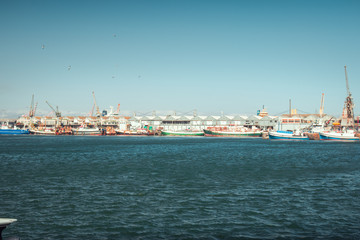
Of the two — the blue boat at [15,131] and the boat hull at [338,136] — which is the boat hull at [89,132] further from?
the boat hull at [338,136]

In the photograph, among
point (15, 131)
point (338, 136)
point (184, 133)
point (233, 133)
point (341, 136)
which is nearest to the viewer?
point (341, 136)

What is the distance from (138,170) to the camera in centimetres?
3200

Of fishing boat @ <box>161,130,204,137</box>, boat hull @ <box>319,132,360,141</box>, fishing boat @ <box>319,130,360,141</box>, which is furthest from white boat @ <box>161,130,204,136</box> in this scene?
fishing boat @ <box>319,130,360,141</box>

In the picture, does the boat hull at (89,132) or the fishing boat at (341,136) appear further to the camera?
the boat hull at (89,132)

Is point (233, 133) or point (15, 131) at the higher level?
point (15, 131)

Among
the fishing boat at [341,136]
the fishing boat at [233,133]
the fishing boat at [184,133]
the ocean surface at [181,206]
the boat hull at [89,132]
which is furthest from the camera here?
the boat hull at [89,132]

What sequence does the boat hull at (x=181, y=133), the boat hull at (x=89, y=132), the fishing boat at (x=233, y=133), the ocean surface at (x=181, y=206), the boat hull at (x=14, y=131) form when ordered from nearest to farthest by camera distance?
the ocean surface at (x=181, y=206), the fishing boat at (x=233, y=133), the boat hull at (x=181, y=133), the boat hull at (x=89, y=132), the boat hull at (x=14, y=131)

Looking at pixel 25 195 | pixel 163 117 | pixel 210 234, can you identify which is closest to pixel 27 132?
pixel 163 117

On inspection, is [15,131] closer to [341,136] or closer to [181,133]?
[181,133]

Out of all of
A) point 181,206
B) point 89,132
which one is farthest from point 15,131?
point 181,206

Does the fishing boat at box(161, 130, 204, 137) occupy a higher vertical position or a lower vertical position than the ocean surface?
higher

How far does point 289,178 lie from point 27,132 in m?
173

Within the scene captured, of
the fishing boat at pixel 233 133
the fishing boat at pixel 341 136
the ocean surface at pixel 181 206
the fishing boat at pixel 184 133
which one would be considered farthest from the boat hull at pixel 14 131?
the ocean surface at pixel 181 206

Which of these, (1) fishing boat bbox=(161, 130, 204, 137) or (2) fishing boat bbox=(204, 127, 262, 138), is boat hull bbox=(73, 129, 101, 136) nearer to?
(1) fishing boat bbox=(161, 130, 204, 137)
